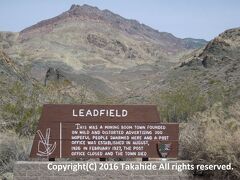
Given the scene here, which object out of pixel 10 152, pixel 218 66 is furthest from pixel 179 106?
pixel 218 66

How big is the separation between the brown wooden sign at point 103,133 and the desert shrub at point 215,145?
1.66ft

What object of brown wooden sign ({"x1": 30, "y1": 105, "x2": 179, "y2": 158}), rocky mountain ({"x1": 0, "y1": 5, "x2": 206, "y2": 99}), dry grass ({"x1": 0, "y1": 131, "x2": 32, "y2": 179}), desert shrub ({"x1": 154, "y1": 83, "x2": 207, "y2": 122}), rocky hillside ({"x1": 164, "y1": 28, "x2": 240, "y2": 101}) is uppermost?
rocky mountain ({"x1": 0, "y1": 5, "x2": 206, "y2": 99})

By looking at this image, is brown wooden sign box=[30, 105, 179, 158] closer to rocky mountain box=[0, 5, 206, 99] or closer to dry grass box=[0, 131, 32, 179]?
dry grass box=[0, 131, 32, 179]

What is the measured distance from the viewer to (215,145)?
10.6 m

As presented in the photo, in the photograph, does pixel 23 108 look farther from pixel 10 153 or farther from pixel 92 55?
pixel 92 55

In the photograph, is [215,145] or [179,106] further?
[179,106]

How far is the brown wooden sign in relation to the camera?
1091 cm

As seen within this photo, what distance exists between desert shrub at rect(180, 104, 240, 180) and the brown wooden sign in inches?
19.9

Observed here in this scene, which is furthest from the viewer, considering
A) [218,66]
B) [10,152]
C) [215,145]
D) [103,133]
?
[218,66]

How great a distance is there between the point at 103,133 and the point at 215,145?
2340 mm

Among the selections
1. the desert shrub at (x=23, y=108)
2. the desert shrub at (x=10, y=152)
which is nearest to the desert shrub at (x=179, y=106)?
the desert shrub at (x=23, y=108)

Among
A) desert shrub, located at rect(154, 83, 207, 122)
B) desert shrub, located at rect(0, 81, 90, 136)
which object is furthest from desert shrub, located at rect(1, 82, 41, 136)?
desert shrub, located at rect(154, 83, 207, 122)

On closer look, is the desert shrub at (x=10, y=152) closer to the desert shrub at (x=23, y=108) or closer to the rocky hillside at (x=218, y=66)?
the desert shrub at (x=23, y=108)

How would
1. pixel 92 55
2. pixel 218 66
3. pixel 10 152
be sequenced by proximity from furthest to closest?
pixel 92 55 < pixel 218 66 < pixel 10 152
